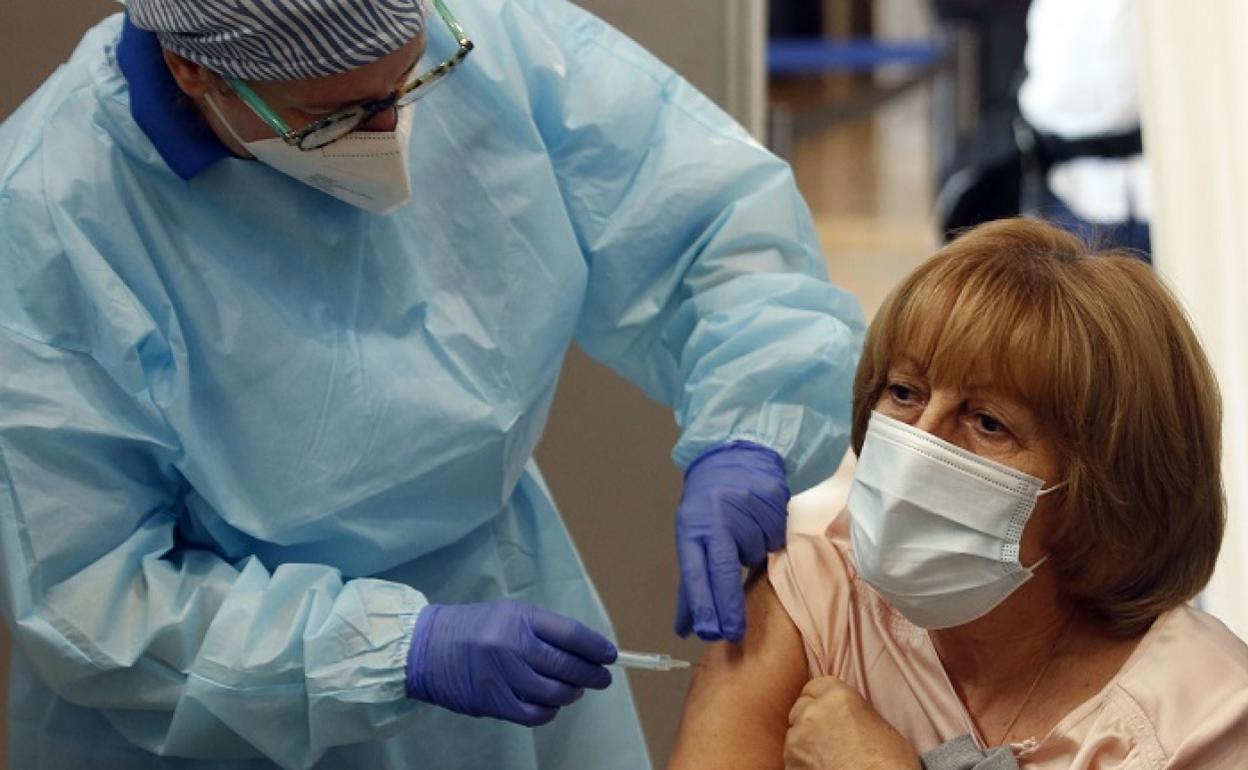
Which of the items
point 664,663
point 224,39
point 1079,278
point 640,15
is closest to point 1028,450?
point 1079,278

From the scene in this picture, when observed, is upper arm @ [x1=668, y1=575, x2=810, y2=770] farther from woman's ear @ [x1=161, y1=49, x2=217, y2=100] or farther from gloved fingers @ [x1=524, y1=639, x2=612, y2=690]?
woman's ear @ [x1=161, y1=49, x2=217, y2=100]

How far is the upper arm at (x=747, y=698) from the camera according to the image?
5.66ft

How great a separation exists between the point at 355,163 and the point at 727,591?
0.55 metres

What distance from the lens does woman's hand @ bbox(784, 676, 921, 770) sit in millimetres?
1633

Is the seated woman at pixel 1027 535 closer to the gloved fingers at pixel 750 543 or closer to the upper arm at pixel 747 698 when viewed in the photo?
the upper arm at pixel 747 698

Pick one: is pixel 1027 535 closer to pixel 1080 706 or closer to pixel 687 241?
pixel 1080 706

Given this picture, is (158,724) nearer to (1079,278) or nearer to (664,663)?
(664,663)

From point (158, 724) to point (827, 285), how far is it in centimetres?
85

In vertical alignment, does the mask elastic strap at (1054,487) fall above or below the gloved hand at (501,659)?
above

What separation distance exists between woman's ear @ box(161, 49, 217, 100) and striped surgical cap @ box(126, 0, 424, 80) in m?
0.02

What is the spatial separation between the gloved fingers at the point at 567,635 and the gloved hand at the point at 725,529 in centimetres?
10

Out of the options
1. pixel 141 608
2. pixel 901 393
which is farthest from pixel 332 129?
pixel 901 393

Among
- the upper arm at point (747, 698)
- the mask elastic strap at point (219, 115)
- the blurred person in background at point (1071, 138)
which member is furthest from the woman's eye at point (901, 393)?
the blurred person in background at point (1071, 138)

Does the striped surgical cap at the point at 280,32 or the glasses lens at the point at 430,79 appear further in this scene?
the glasses lens at the point at 430,79
